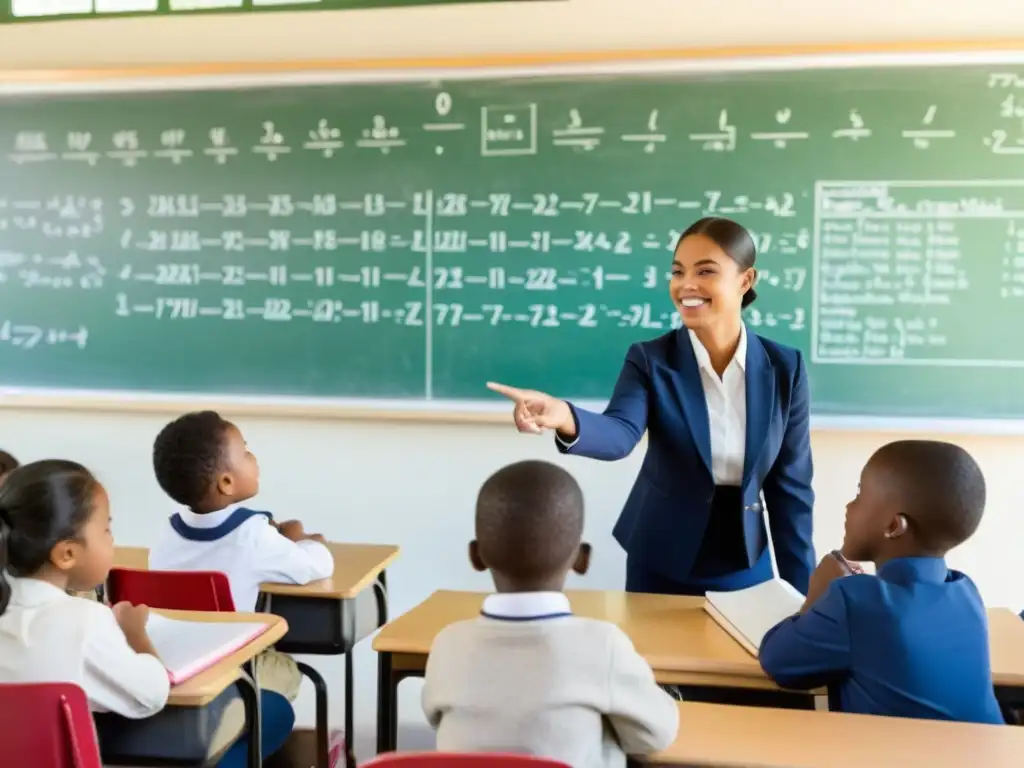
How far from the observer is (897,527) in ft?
5.14

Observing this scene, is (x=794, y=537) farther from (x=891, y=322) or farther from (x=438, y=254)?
(x=438, y=254)

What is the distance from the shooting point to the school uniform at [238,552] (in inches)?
85.2

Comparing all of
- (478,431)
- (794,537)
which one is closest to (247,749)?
(794,537)

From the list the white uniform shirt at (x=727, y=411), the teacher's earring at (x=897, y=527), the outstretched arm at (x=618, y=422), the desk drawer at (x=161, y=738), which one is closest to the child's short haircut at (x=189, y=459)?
the desk drawer at (x=161, y=738)

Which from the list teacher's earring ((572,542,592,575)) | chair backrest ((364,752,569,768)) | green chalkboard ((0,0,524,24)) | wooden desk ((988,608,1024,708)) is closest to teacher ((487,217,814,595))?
wooden desk ((988,608,1024,708))

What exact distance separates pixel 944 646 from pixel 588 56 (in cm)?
220

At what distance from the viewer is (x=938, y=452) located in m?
1.59

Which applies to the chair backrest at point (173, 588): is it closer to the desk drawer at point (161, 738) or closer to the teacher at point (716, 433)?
the desk drawer at point (161, 738)

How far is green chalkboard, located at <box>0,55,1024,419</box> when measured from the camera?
2928mm

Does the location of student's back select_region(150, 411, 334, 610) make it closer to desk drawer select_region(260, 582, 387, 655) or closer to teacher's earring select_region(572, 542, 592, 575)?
desk drawer select_region(260, 582, 387, 655)

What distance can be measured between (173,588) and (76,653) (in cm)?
57

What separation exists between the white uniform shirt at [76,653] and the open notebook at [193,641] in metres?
0.07

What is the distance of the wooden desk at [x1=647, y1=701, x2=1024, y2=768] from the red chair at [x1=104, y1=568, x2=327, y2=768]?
1.04 metres

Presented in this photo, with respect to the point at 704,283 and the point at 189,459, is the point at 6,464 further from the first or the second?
the point at 704,283
